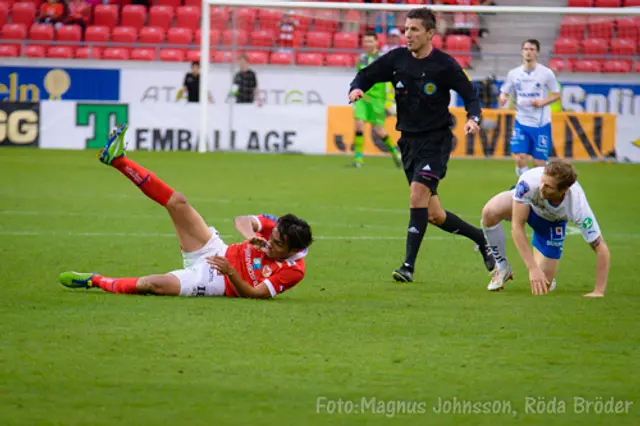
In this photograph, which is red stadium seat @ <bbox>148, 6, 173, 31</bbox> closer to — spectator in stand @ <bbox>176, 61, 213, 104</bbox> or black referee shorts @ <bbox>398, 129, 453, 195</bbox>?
spectator in stand @ <bbox>176, 61, 213, 104</bbox>

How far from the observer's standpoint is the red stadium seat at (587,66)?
23.4 m

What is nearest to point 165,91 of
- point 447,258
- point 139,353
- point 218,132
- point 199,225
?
point 218,132

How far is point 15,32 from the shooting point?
1105 inches

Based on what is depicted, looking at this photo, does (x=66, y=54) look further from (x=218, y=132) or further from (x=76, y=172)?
(x=76, y=172)

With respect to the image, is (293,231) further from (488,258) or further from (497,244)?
(488,258)

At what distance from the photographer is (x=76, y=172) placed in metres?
18.9

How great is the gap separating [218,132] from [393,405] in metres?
19.6

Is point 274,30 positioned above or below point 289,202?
above

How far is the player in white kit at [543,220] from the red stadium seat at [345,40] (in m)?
16.2

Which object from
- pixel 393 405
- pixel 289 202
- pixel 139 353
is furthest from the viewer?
pixel 289 202

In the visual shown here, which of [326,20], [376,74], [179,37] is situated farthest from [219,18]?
[376,74]

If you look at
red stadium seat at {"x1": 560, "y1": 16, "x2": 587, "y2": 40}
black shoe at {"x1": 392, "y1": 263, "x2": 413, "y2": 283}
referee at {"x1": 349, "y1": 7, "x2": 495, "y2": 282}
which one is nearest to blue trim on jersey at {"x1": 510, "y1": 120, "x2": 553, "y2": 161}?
referee at {"x1": 349, "y1": 7, "x2": 495, "y2": 282}

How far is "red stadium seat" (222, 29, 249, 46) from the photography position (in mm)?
24872

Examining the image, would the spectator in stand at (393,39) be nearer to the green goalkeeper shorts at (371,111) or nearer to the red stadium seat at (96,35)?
the green goalkeeper shorts at (371,111)
